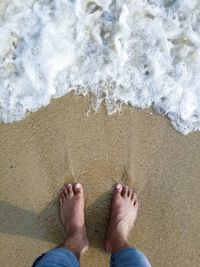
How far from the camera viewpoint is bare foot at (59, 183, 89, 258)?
257 centimetres

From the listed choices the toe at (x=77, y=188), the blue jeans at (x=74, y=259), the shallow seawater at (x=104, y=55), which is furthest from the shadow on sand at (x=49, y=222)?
the shallow seawater at (x=104, y=55)

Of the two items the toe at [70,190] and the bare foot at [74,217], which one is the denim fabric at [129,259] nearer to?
the bare foot at [74,217]

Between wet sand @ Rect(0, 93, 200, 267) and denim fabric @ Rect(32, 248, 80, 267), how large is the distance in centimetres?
23

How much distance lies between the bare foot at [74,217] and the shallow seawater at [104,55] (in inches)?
19.1

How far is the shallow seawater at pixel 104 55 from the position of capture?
8.91 feet

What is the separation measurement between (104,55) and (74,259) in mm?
1143

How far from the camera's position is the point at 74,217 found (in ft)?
8.56

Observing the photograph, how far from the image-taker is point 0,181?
2.63 m

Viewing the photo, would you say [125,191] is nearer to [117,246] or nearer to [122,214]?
[122,214]

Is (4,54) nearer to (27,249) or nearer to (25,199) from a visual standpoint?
(25,199)

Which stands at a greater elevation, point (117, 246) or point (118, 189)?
point (118, 189)

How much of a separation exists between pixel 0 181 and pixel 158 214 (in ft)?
2.89

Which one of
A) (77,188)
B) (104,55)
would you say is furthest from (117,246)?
(104,55)

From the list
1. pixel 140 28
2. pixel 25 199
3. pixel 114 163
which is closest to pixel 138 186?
pixel 114 163
